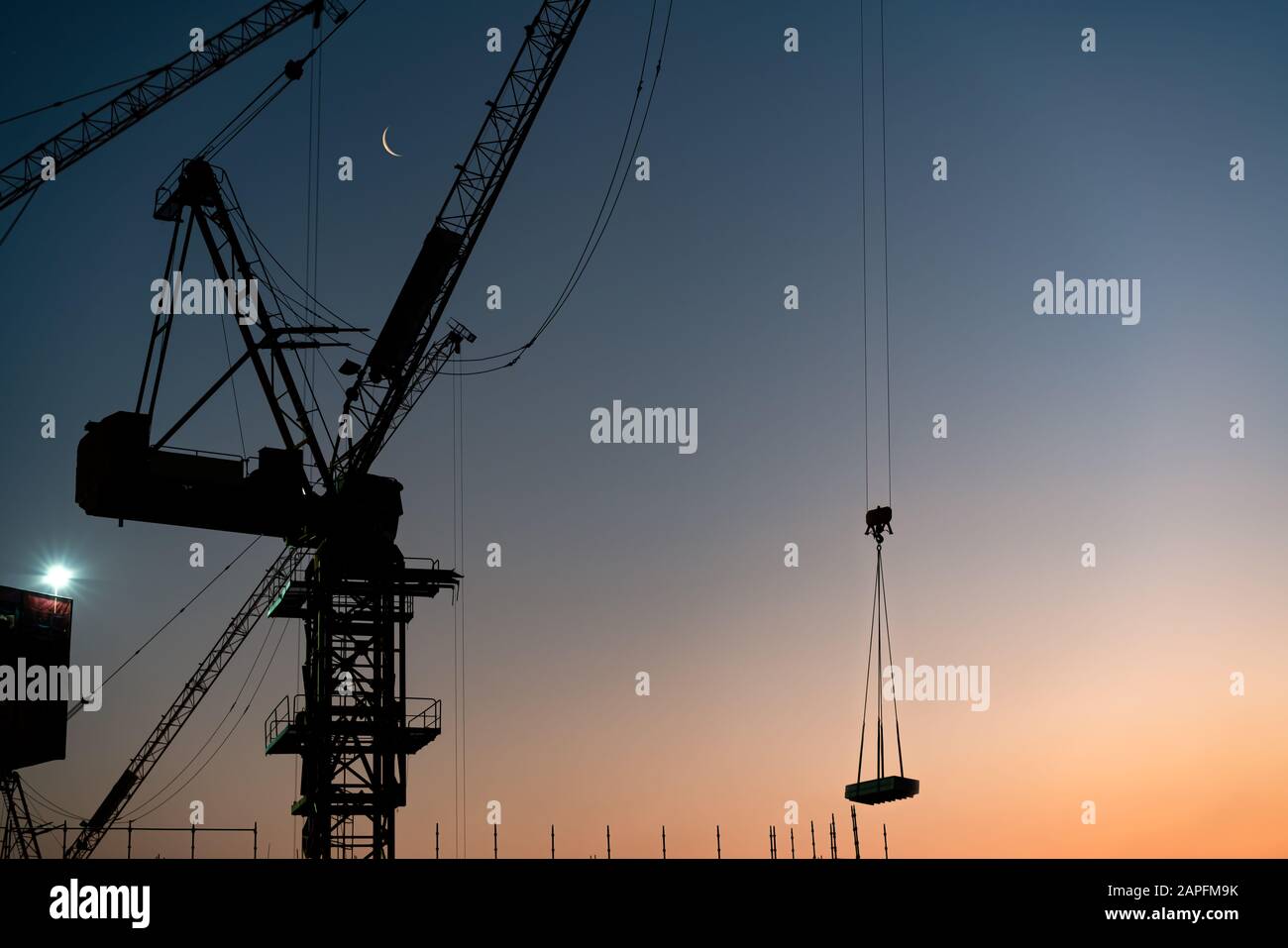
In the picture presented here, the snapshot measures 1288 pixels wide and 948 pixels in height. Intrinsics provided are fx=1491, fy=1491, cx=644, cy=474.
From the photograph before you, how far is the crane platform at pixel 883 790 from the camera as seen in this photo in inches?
1481

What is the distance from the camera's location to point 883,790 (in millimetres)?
38156

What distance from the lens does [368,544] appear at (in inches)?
2906

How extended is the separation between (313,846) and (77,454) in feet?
70.3

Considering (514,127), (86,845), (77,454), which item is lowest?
(86,845)

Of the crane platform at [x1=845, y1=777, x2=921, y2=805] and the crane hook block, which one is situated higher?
the crane hook block

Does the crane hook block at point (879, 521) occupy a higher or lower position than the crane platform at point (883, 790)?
higher

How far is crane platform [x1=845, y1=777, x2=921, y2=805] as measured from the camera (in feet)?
123
